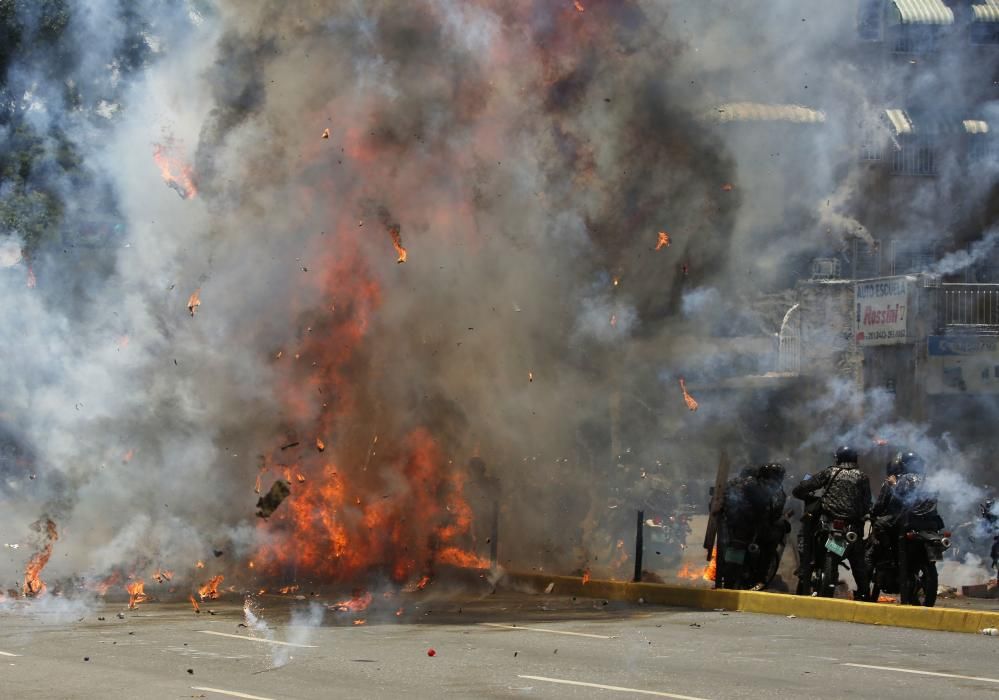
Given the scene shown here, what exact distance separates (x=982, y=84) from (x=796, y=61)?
10181 mm

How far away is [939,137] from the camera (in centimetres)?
3338

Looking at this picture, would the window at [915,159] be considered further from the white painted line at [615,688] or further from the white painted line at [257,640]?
the white painted line at [615,688]

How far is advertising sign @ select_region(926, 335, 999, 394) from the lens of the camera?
28.9 metres

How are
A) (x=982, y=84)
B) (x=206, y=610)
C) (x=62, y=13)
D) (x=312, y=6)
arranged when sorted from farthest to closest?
1. (x=982, y=84)
2. (x=62, y=13)
3. (x=312, y=6)
4. (x=206, y=610)

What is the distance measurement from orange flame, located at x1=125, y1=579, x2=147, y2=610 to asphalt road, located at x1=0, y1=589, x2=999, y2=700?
247 mm

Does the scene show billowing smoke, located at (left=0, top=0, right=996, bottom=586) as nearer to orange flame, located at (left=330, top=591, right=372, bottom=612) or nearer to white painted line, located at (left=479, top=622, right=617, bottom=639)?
orange flame, located at (left=330, top=591, right=372, bottom=612)

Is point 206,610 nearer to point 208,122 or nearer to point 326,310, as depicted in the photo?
point 326,310

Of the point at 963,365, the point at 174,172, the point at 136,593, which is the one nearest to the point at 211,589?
the point at 136,593

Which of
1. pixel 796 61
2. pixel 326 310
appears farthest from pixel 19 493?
pixel 796 61

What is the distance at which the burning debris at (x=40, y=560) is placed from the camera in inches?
669

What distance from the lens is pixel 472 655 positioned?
11859 millimetres

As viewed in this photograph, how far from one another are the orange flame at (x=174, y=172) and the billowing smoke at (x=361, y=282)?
0.04 metres

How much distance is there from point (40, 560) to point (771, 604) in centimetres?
801

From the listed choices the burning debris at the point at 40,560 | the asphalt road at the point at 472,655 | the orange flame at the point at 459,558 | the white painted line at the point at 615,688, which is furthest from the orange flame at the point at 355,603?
the white painted line at the point at 615,688
